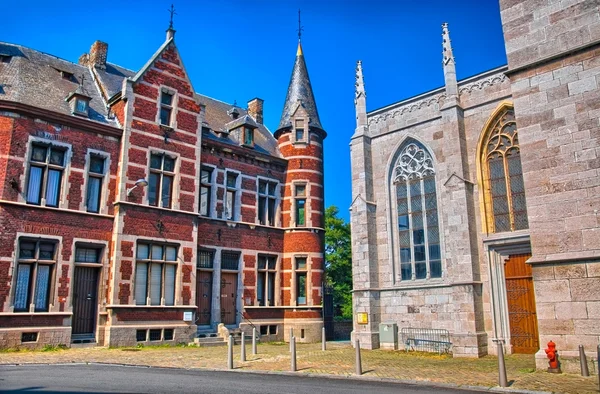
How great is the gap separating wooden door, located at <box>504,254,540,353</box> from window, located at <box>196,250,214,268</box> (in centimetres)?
1229

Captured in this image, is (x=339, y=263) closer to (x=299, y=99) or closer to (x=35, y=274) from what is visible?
(x=299, y=99)

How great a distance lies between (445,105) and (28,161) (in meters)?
15.1

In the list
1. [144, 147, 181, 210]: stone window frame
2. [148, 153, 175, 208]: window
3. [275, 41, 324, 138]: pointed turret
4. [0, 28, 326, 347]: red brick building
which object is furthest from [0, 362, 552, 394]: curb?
[275, 41, 324, 138]: pointed turret

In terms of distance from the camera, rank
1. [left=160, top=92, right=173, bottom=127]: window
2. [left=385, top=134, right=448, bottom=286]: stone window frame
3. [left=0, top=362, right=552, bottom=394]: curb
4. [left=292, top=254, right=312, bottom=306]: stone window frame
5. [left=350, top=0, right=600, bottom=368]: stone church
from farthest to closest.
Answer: [left=292, top=254, right=312, bottom=306]: stone window frame, [left=160, top=92, right=173, bottom=127]: window, [left=385, top=134, right=448, bottom=286]: stone window frame, [left=350, top=0, right=600, bottom=368]: stone church, [left=0, top=362, right=552, bottom=394]: curb

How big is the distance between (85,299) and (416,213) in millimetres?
12896

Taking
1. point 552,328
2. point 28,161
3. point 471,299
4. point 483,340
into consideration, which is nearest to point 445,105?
point 471,299

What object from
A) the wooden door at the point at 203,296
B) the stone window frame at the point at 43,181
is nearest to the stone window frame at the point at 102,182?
the stone window frame at the point at 43,181

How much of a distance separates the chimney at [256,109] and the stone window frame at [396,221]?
12324mm

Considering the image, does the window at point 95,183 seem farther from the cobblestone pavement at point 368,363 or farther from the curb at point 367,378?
the curb at point 367,378

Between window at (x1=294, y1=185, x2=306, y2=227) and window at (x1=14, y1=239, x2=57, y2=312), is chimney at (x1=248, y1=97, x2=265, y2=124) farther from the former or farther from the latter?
window at (x1=14, y1=239, x2=57, y2=312)

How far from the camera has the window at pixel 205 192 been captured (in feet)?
74.7

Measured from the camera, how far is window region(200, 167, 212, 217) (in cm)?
2277

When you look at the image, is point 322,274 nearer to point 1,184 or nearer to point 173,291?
point 173,291

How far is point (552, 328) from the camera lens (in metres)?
10.9
